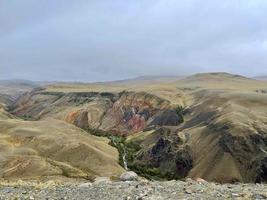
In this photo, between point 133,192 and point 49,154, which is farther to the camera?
point 49,154

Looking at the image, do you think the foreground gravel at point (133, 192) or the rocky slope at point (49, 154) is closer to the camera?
the foreground gravel at point (133, 192)

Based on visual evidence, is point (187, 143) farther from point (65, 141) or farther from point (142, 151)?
point (65, 141)

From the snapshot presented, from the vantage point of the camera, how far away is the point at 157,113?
19525cm

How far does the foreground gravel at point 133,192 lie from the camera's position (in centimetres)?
1942

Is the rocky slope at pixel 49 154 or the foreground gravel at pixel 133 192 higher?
the foreground gravel at pixel 133 192

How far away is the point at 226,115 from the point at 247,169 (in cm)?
3413

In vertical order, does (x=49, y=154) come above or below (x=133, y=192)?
below

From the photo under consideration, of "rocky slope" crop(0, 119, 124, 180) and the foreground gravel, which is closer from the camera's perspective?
the foreground gravel

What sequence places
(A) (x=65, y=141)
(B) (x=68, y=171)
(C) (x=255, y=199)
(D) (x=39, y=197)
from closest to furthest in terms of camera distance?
1. (C) (x=255, y=199)
2. (D) (x=39, y=197)
3. (B) (x=68, y=171)
4. (A) (x=65, y=141)

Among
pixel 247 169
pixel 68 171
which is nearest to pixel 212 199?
pixel 68 171

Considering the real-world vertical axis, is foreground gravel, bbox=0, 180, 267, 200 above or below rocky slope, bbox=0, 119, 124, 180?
above

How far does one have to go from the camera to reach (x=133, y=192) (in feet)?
67.4

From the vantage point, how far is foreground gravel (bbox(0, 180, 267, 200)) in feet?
63.7

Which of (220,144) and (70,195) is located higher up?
(70,195)
